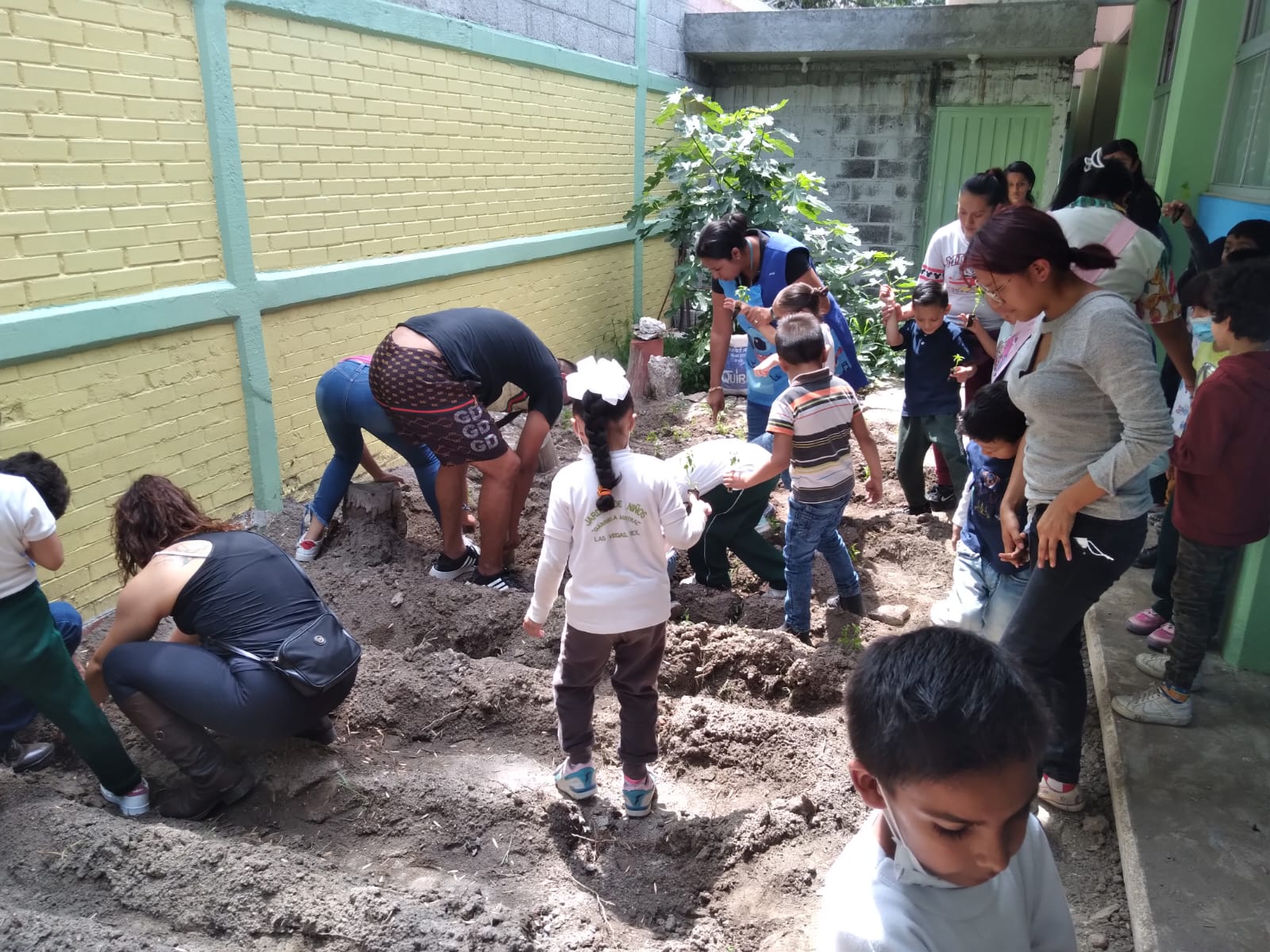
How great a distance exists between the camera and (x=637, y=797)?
289 cm

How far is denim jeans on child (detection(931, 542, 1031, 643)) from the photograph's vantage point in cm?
288

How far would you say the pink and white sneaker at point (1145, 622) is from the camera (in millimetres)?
3527

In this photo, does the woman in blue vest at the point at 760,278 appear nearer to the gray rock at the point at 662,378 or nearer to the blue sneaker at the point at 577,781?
the blue sneaker at the point at 577,781

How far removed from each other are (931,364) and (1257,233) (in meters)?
1.76

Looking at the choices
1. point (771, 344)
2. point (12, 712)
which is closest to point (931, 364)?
point (771, 344)

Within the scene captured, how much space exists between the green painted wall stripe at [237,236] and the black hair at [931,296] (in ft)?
11.3

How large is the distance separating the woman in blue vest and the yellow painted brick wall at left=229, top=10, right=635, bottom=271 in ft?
7.14

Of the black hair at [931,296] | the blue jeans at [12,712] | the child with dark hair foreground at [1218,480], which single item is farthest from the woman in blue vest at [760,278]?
the blue jeans at [12,712]

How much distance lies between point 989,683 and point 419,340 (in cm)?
338

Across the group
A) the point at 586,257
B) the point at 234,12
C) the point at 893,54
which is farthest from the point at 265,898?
the point at 893,54

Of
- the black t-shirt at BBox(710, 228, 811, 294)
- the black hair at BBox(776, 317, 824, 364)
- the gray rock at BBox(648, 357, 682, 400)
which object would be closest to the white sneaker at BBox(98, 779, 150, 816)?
the black hair at BBox(776, 317, 824, 364)

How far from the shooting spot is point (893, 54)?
371 inches

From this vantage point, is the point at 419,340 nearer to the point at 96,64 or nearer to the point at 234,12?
the point at 96,64

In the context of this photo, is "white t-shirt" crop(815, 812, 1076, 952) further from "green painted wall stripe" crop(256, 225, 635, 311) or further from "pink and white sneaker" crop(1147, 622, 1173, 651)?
"green painted wall stripe" crop(256, 225, 635, 311)
